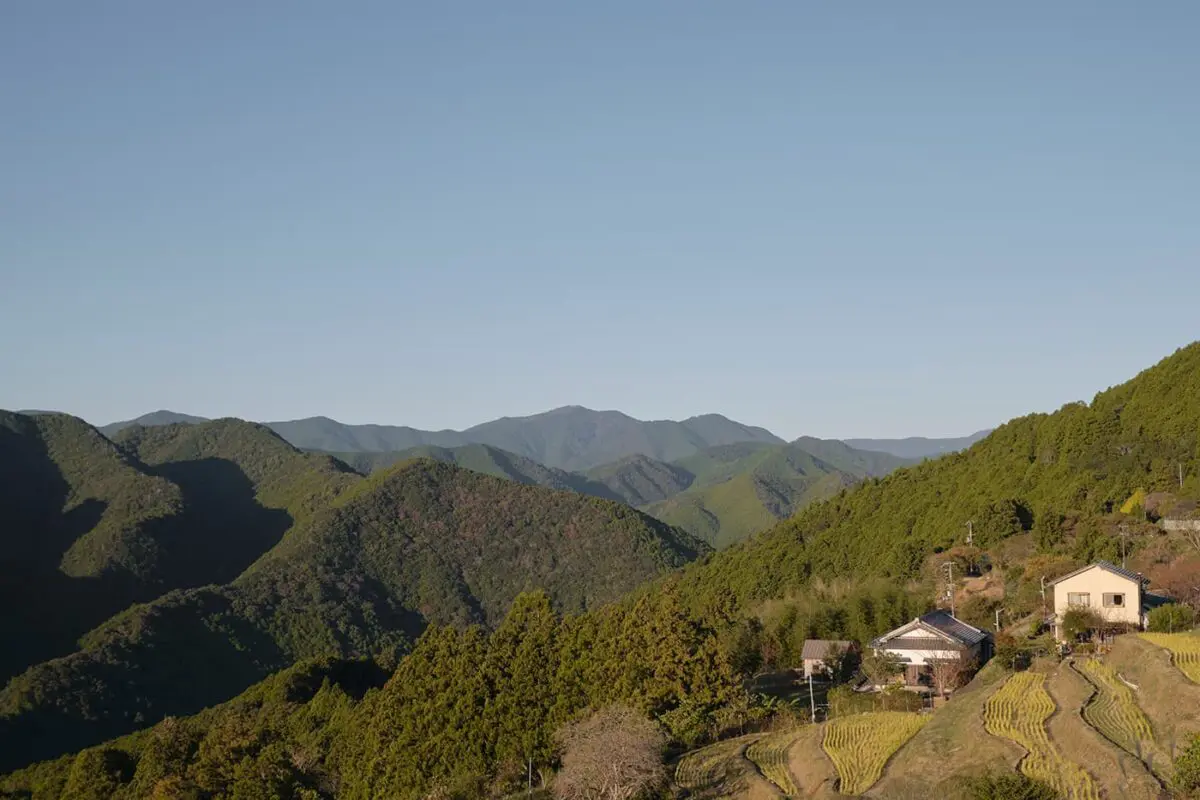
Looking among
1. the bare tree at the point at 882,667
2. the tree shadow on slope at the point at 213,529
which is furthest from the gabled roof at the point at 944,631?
the tree shadow on slope at the point at 213,529

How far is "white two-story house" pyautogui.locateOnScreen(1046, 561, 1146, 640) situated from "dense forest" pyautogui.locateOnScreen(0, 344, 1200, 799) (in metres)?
9.32

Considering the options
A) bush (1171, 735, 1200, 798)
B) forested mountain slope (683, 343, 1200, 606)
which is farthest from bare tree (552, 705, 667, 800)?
forested mountain slope (683, 343, 1200, 606)

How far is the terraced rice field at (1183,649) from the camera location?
27219 mm

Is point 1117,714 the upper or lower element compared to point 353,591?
upper

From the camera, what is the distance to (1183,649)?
29609 millimetres

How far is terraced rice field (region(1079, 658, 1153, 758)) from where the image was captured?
2395 cm

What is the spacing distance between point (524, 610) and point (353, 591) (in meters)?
80.0

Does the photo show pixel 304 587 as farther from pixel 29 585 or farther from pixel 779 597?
pixel 779 597

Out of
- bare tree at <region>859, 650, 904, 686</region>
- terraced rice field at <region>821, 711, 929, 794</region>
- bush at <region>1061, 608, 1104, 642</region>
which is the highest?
bush at <region>1061, 608, 1104, 642</region>

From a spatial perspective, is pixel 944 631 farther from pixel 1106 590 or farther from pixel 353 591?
pixel 353 591

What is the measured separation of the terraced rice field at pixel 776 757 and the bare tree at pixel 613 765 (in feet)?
8.59

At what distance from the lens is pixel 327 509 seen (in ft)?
455

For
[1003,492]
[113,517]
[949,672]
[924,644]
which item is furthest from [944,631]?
[113,517]

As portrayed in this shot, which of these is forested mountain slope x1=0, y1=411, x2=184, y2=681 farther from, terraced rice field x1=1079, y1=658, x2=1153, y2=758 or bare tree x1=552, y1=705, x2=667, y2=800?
terraced rice field x1=1079, y1=658, x2=1153, y2=758
